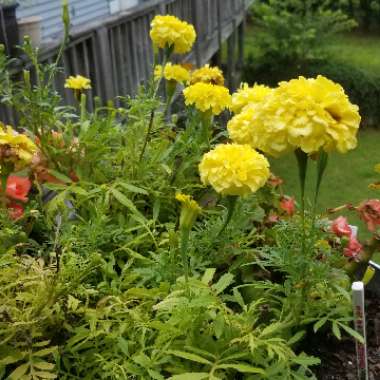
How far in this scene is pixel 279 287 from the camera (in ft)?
3.91

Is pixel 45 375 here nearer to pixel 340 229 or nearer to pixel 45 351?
pixel 45 351

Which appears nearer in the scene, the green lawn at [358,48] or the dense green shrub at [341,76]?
the dense green shrub at [341,76]

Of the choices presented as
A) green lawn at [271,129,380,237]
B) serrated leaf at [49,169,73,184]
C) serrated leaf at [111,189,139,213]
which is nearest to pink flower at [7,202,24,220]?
serrated leaf at [49,169,73,184]

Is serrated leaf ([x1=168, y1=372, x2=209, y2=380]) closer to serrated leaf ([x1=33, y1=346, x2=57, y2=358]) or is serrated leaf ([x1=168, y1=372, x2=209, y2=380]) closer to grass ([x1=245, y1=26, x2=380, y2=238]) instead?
serrated leaf ([x1=33, y1=346, x2=57, y2=358])

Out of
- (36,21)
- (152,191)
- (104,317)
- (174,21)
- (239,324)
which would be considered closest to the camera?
(239,324)

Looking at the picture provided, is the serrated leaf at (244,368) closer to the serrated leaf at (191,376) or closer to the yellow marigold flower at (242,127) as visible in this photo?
the serrated leaf at (191,376)

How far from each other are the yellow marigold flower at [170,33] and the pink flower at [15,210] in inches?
23.4

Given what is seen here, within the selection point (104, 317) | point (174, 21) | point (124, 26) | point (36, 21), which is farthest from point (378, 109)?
point (104, 317)

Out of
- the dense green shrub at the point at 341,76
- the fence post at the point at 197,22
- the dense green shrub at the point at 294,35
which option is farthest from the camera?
the dense green shrub at the point at 294,35

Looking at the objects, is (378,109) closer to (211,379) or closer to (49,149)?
(49,149)

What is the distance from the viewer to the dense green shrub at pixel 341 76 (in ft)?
27.5

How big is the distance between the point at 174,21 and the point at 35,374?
1.04 m

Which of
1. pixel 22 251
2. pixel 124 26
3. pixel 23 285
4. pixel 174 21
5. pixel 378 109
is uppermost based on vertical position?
pixel 174 21

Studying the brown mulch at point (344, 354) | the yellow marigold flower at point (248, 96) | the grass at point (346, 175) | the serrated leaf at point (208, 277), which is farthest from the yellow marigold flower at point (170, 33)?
the grass at point (346, 175)
